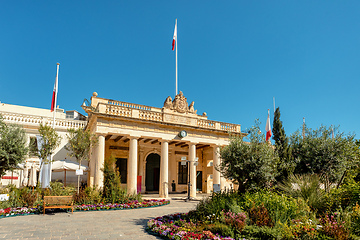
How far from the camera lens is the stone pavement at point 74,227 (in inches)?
301

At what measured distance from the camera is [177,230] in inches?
311

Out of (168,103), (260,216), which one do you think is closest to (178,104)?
(168,103)

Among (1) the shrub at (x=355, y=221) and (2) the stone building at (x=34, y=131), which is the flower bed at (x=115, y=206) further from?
(1) the shrub at (x=355, y=221)

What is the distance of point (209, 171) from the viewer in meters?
26.3

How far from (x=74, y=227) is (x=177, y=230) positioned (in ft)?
11.6

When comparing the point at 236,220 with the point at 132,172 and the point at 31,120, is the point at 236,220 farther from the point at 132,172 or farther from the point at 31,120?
the point at 31,120

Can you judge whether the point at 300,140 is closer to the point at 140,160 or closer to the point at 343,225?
the point at 343,225

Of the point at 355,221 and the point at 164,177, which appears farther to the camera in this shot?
the point at 164,177

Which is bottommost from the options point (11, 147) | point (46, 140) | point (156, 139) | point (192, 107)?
point (11, 147)

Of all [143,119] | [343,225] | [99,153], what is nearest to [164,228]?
[343,225]

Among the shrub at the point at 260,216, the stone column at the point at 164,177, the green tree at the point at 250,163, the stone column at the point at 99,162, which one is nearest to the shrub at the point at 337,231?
the shrub at the point at 260,216

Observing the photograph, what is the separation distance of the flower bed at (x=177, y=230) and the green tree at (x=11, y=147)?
28.8 ft

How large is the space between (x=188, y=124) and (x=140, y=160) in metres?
6.14

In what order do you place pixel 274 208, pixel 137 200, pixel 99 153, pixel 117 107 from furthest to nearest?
pixel 117 107
pixel 99 153
pixel 137 200
pixel 274 208
